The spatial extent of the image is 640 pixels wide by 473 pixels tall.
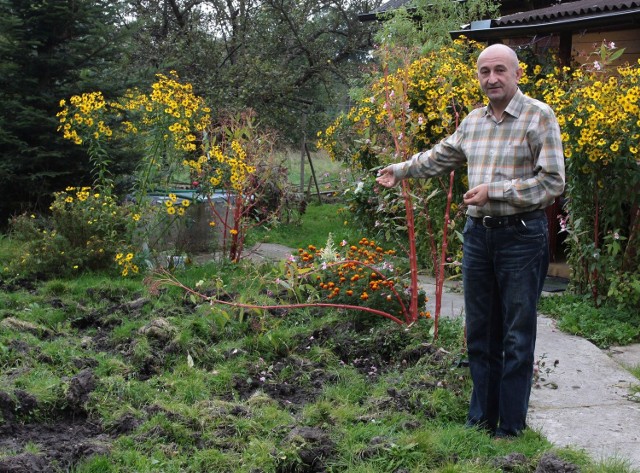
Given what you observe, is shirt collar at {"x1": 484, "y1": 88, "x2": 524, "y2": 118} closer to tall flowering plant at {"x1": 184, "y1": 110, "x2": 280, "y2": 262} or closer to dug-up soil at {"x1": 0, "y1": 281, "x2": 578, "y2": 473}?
dug-up soil at {"x1": 0, "y1": 281, "x2": 578, "y2": 473}

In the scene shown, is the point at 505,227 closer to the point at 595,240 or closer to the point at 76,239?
the point at 595,240

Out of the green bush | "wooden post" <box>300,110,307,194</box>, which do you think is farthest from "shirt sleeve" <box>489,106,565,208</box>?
"wooden post" <box>300,110,307,194</box>

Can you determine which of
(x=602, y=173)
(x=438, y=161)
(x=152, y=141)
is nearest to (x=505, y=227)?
(x=438, y=161)

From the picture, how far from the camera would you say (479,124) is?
345cm

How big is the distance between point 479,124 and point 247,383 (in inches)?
78.4

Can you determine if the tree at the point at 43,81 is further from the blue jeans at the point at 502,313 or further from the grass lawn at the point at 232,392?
the blue jeans at the point at 502,313

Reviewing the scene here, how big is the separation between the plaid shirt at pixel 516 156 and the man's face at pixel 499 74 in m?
0.05

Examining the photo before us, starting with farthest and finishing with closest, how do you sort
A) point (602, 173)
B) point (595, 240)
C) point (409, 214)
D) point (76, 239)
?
point (76, 239)
point (595, 240)
point (602, 173)
point (409, 214)

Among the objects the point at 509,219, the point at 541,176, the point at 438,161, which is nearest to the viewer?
the point at 541,176

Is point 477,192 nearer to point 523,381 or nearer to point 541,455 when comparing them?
point 523,381

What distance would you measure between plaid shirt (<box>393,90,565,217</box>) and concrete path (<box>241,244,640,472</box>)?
118cm

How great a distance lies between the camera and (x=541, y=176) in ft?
10.5

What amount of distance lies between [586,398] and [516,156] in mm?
1672

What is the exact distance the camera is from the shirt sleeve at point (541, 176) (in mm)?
3205
